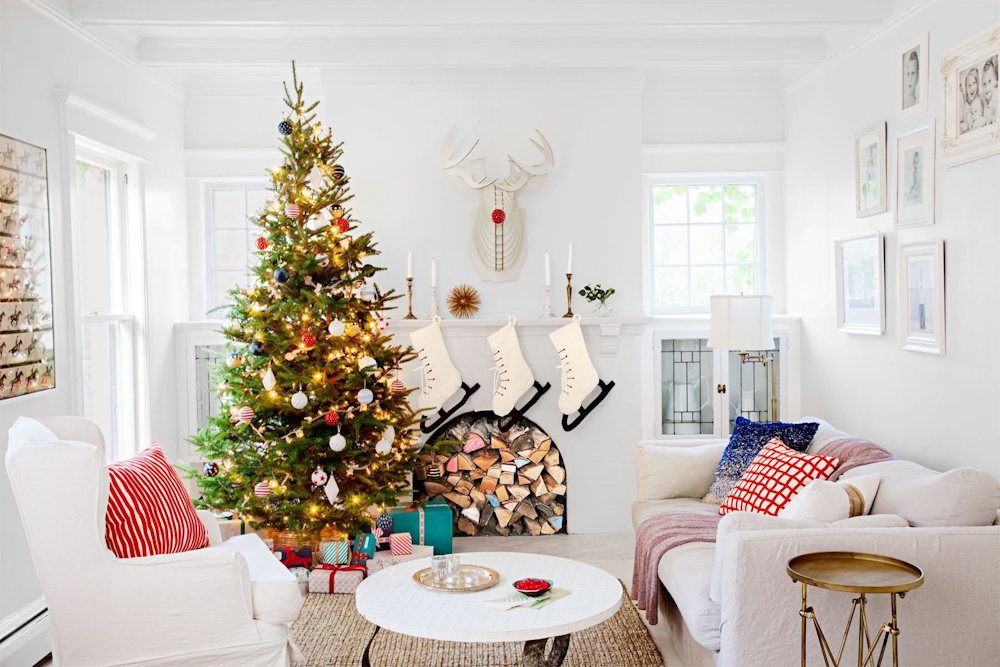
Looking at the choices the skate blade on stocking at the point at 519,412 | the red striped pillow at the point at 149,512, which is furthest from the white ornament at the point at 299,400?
the skate blade on stocking at the point at 519,412

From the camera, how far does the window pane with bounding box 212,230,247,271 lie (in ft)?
17.2

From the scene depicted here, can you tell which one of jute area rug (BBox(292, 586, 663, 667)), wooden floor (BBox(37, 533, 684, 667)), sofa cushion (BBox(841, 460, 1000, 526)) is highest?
sofa cushion (BBox(841, 460, 1000, 526))

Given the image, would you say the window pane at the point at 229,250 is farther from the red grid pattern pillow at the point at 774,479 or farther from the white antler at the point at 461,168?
the red grid pattern pillow at the point at 774,479

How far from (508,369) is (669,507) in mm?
1357

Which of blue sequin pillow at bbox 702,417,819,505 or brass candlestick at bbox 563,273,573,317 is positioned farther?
brass candlestick at bbox 563,273,573,317

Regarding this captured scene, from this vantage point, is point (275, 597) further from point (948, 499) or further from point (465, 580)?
point (948, 499)

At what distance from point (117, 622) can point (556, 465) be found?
2735 mm

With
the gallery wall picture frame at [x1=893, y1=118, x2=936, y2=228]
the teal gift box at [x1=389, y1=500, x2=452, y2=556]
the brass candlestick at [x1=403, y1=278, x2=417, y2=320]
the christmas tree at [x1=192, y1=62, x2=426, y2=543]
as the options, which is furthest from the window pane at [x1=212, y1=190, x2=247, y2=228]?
the gallery wall picture frame at [x1=893, y1=118, x2=936, y2=228]

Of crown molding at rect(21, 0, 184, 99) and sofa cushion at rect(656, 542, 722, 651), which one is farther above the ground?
crown molding at rect(21, 0, 184, 99)

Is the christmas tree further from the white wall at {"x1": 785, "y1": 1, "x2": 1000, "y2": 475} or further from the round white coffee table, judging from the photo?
the white wall at {"x1": 785, "y1": 1, "x2": 1000, "y2": 475}

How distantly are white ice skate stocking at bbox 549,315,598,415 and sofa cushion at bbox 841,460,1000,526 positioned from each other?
2.03 metres

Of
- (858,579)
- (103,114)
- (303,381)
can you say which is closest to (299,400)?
(303,381)

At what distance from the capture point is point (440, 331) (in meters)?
4.68

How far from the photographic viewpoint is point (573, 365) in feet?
15.3
